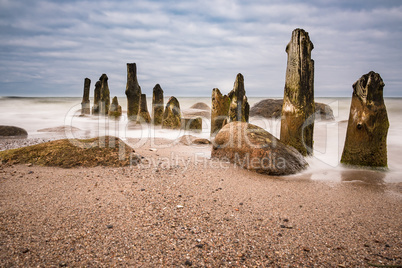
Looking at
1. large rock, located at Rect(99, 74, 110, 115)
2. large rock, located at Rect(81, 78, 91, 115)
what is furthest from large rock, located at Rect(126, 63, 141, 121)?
large rock, located at Rect(81, 78, 91, 115)

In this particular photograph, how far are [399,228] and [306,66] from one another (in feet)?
13.8

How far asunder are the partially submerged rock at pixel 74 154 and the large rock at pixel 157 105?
854cm

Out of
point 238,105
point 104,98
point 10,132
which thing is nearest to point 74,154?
point 238,105

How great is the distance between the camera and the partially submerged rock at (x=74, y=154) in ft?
16.2

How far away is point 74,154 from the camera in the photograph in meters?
5.11

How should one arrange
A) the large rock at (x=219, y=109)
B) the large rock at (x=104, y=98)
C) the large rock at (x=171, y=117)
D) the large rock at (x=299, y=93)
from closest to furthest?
the large rock at (x=299, y=93)
the large rock at (x=219, y=109)
the large rock at (x=171, y=117)
the large rock at (x=104, y=98)

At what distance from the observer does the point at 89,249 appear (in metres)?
2.35

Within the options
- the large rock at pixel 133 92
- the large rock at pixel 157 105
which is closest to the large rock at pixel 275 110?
the large rock at pixel 157 105

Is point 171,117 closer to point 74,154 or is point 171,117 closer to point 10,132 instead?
point 10,132

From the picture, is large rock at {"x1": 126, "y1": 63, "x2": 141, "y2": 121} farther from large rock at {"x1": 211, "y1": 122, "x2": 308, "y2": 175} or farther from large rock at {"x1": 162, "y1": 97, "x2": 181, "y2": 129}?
large rock at {"x1": 211, "y1": 122, "x2": 308, "y2": 175}

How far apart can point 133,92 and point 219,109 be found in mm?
7673

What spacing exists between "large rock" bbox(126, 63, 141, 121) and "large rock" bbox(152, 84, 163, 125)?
185 cm

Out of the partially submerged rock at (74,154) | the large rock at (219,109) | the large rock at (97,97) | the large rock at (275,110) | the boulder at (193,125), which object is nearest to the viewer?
Result: the partially submerged rock at (74,154)

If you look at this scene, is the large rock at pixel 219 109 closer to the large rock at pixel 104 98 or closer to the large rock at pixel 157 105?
the large rock at pixel 157 105
